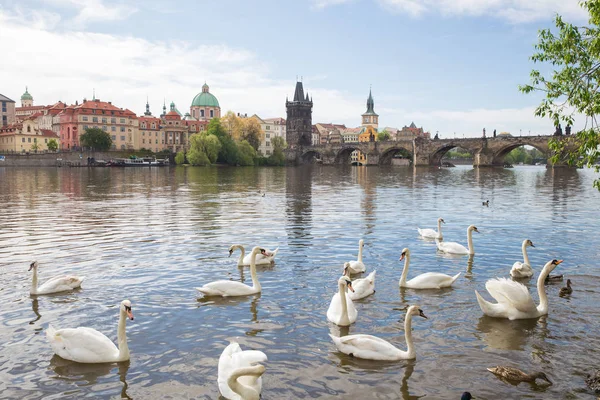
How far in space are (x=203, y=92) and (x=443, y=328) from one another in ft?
561

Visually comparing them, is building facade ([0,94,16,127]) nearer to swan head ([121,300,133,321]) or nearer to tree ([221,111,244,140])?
tree ([221,111,244,140])

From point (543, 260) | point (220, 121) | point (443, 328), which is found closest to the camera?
point (443, 328)

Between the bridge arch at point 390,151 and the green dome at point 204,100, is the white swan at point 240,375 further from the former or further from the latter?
the green dome at point 204,100

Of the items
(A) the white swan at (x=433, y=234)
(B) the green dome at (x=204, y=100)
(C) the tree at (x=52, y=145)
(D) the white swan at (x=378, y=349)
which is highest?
(B) the green dome at (x=204, y=100)

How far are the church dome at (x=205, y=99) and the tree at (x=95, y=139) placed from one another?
4970cm

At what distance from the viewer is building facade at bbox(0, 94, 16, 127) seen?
147375 mm

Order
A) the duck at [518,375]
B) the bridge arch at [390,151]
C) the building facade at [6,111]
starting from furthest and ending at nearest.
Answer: the building facade at [6,111], the bridge arch at [390,151], the duck at [518,375]

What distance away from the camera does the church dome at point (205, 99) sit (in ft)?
559

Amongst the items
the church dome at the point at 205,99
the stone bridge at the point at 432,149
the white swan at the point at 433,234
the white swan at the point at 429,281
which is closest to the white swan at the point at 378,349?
the white swan at the point at 429,281

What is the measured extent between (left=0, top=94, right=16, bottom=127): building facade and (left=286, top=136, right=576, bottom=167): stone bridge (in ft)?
258

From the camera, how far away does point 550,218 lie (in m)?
23.2

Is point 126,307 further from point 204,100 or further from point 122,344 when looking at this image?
point 204,100

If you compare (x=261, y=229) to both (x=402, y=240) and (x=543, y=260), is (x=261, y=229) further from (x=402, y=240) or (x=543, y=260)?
(x=543, y=260)

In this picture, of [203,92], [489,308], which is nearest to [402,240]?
[489,308]
